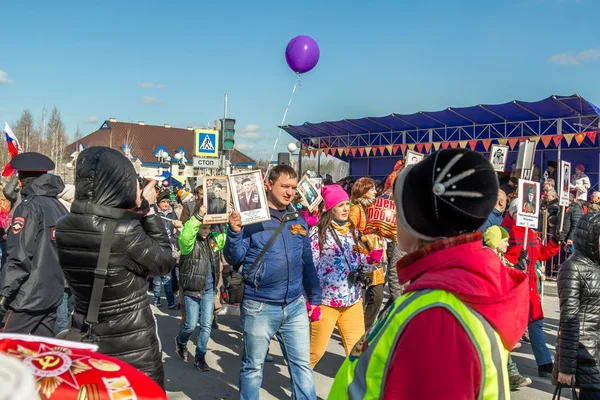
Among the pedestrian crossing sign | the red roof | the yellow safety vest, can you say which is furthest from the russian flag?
the red roof

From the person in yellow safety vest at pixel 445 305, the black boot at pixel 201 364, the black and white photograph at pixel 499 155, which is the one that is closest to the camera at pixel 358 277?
the black boot at pixel 201 364

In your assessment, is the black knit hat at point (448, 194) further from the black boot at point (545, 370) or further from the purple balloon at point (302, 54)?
the purple balloon at point (302, 54)

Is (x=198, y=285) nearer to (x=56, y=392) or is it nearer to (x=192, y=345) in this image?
(x=192, y=345)

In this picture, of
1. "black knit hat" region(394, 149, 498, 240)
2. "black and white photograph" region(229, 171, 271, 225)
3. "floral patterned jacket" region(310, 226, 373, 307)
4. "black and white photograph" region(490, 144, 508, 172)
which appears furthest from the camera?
"black and white photograph" region(490, 144, 508, 172)

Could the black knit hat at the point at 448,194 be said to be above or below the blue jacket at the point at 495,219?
above

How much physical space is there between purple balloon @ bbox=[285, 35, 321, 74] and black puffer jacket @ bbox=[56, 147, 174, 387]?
33.5 ft

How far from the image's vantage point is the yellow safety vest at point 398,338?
1404mm

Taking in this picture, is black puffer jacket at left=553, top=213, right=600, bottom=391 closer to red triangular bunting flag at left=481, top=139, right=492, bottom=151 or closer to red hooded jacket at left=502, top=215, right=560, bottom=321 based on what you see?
red hooded jacket at left=502, top=215, right=560, bottom=321

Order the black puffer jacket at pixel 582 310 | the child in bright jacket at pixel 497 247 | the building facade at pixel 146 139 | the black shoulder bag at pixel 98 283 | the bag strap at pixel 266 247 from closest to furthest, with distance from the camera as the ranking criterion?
Answer: 1. the black shoulder bag at pixel 98 283
2. the black puffer jacket at pixel 582 310
3. the bag strap at pixel 266 247
4. the child in bright jacket at pixel 497 247
5. the building facade at pixel 146 139

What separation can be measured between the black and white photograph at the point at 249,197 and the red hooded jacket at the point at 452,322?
256 centimetres

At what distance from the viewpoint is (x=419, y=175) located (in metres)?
1.59

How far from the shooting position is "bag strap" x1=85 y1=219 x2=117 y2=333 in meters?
2.92

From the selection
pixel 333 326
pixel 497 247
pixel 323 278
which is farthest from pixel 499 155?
pixel 333 326

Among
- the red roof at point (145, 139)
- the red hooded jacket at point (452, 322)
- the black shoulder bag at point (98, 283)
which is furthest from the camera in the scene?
the red roof at point (145, 139)
